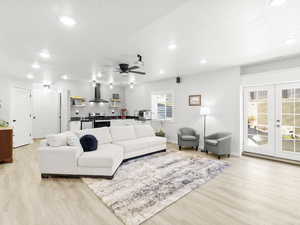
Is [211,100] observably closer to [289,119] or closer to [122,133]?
[289,119]

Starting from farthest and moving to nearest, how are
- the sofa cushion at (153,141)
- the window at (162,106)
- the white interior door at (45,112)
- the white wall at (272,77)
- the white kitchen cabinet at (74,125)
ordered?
the white interior door at (45,112)
the window at (162,106)
the white kitchen cabinet at (74,125)
the sofa cushion at (153,141)
the white wall at (272,77)

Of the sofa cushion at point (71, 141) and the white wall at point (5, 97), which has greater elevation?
the white wall at point (5, 97)

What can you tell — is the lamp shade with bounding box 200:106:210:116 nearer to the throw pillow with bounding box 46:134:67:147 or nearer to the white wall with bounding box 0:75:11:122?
the throw pillow with bounding box 46:134:67:147

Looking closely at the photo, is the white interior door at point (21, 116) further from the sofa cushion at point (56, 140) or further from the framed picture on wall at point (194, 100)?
the framed picture on wall at point (194, 100)

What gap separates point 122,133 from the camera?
4.66 meters

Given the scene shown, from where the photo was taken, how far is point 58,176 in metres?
3.21

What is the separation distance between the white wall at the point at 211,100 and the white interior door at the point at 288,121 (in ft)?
3.23

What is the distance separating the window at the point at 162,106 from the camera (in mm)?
6834

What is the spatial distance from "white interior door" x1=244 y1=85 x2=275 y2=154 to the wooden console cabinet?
259 inches

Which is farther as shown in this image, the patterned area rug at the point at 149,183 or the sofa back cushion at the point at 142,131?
the sofa back cushion at the point at 142,131

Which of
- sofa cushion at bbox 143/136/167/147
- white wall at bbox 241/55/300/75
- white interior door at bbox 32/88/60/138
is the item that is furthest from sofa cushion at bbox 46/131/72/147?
white wall at bbox 241/55/300/75

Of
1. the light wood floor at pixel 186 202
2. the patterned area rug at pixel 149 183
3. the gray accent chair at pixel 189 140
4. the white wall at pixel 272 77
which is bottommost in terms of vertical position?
the light wood floor at pixel 186 202

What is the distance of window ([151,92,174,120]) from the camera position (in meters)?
6.83

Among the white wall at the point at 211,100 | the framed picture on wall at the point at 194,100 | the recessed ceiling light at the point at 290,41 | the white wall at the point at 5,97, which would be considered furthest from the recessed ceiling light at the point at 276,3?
the white wall at the point at 5,97
